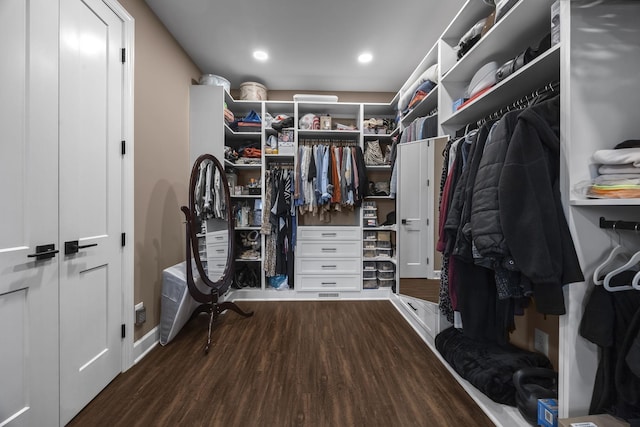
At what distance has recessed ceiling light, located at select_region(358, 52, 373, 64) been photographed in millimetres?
2383

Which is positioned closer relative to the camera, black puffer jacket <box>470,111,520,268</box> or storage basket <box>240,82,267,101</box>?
black puffer jacket <box>470,111,520,268</box>

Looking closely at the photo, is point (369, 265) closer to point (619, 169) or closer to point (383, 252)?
point (383, 252)

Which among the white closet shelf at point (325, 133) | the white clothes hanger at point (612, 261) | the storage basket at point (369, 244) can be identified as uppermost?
the white closet shelf at point (325, 133)

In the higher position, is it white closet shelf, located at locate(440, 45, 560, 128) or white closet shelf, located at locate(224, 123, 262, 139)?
white closet shelf, located at locate(224, 123, 262, 139)

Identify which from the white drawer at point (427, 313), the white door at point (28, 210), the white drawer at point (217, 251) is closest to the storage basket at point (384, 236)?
the white drawer at point (427, 313)

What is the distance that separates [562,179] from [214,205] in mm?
2373

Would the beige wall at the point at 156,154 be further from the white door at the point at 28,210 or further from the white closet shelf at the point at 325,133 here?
the white closet shelf at the point at 325,133

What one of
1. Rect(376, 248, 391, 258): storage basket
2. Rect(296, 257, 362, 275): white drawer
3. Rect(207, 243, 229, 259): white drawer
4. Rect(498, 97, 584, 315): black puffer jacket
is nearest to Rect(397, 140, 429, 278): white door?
Rect(376, 248, 391, 258): storage basket

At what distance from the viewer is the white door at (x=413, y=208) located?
2.04m

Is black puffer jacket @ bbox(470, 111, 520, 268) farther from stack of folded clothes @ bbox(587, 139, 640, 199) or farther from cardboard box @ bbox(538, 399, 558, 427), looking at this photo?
cardboard box @ bbox(538, 399, 558, 427)

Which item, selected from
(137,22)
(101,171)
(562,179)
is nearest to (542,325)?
(562,179)

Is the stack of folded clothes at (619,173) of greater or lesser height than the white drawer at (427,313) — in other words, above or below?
above

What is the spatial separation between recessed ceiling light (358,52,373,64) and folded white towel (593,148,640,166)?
2115mm

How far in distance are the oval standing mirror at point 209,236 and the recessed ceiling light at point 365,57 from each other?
5.94ft
